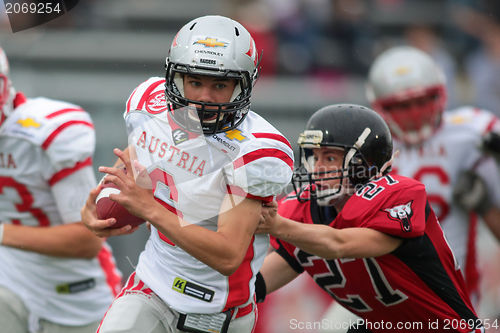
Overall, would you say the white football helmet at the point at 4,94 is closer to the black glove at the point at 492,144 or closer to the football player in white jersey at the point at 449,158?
the football player in white jersey at the point at 449,158

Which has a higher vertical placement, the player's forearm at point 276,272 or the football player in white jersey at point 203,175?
the football player in white jersey at point 203,175

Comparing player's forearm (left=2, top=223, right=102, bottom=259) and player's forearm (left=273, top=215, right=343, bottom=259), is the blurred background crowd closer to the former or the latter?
player's forearm (left=2, top=223, right=102, bottom=259)

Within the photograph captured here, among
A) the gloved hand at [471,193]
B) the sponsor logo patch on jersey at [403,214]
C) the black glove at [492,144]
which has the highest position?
the sponsor logo patch on jersey at [403,214]

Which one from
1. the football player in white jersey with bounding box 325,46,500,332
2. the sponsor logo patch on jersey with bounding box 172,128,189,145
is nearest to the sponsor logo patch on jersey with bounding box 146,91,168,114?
the sponsor logo patch on jersey with bounding box 172,128,189,145

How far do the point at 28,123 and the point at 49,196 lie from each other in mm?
395

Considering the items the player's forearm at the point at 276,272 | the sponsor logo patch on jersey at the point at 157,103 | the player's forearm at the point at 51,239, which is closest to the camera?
the sponsor logo patch on jersey at the point at 157,103

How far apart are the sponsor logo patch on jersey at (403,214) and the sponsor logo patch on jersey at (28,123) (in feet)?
6.01

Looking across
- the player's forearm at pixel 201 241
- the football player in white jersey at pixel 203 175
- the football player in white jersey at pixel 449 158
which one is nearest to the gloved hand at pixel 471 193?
the football player in white jersey at pixel 449 158

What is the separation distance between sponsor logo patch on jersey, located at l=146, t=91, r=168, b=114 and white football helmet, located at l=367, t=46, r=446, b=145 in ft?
9.00

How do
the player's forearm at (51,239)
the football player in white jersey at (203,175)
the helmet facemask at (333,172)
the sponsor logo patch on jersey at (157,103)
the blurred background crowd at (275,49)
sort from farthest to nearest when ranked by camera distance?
the blurred background crowd at (275,49), the player's forearm at (51,239), the helmet facemask at (333,172), the sponsor logo patch on jersey at (157,103), the football player in white jersey at (203,175)

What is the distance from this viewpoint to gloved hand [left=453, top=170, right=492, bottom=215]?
513 centimetres

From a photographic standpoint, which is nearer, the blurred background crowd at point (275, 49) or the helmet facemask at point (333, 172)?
the helmet facemask at point (333, 172)

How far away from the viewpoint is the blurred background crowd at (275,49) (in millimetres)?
8625

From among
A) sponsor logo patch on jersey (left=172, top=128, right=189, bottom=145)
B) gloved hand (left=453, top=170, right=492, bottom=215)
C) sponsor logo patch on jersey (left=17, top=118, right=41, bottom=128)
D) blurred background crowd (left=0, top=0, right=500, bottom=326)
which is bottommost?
blurred background crowd (left=0, top=0, right=500, bottom=326)
